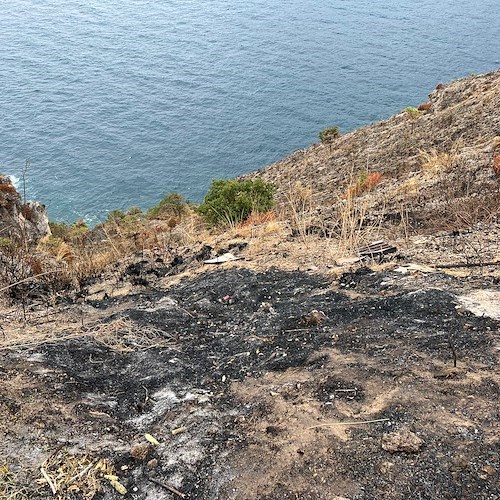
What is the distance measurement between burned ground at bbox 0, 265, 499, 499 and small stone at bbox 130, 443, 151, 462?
1.1 inches

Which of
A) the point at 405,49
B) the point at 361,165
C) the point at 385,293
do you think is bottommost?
the point at 361,165

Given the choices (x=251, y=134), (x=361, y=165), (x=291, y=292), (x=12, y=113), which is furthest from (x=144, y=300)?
(x=12, y=113)

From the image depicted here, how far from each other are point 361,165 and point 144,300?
600 inches

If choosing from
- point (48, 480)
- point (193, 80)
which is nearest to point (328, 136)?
point (193, 80)

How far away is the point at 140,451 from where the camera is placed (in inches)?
135

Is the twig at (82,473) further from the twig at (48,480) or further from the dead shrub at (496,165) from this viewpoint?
the dead shrub at (496,165)

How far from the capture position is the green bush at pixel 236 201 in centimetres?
1337

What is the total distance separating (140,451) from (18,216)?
16.7 m

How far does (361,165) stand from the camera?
67.2ft

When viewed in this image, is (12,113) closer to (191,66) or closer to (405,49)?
(191,66)

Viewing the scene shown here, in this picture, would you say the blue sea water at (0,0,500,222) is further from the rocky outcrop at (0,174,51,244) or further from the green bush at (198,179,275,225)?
the green bush at (198,179,275,225)

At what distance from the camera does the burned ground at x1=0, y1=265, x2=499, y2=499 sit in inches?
122

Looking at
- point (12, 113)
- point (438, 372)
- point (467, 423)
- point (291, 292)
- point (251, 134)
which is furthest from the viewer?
point (12, 113)

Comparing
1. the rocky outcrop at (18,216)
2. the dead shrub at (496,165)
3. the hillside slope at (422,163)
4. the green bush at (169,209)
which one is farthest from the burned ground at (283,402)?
the green bush at (169,209)
